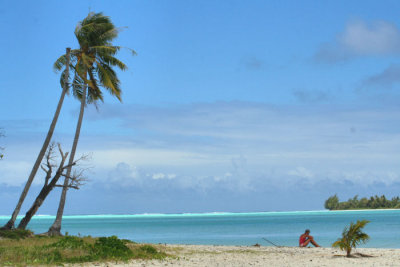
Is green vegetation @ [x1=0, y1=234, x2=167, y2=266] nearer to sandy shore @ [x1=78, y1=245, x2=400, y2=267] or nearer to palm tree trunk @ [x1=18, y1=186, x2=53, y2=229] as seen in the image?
sandy shore @ [x1=78, y1=245, x2=400, y2=267]

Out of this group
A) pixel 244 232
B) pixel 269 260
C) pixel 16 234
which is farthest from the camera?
pixel 244 232

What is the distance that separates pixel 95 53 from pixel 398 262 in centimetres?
1934

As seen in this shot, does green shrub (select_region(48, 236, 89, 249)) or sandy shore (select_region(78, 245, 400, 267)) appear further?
green shrub (select_region(48, 236, 89, 249))

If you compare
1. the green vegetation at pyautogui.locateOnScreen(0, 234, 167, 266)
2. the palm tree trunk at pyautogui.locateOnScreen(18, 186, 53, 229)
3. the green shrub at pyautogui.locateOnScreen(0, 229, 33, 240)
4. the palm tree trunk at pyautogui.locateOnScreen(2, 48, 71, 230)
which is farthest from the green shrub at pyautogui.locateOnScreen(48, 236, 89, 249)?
the palm tree trunk at pyautogui.locateOnScreen(18, 186, 53, 229)

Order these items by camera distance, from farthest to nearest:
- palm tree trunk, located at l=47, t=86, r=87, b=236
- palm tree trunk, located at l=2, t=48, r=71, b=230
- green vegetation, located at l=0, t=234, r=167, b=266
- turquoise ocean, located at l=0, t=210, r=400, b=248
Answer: turquoise ocean, located at l=0, t=210, r=400, b=248 → palm tree trunk, located at l=47, t=86, r=87, b=236 → palm tree trunk, located at l=2, t=48, r=71, b=230 → green vegetation, located at l=0, t=234, r=167, b=266

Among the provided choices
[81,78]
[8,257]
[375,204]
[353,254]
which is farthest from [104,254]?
[375,204]

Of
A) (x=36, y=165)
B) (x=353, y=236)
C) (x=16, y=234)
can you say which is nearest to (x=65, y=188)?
(x=36, y=165)

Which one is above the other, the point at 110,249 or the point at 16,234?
the point at 16,234

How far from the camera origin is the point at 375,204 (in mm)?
194750

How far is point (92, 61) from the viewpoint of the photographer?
92.1 ft

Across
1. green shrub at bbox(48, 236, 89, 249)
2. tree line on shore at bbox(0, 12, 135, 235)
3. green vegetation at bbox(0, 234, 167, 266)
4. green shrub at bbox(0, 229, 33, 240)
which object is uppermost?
tree line on shore at bbox(0, 12, 135, 235)

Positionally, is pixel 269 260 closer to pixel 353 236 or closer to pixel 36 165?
pixel 353 236

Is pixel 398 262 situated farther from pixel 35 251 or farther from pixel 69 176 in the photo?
pixel 69 176

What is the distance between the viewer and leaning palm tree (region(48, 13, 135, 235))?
2784 cm
